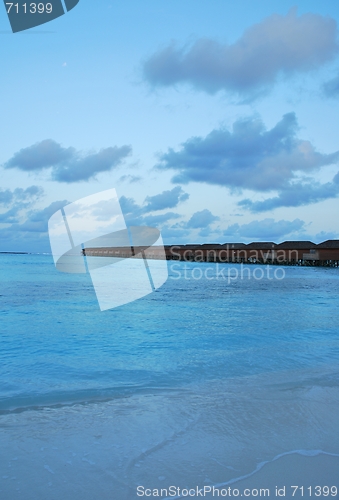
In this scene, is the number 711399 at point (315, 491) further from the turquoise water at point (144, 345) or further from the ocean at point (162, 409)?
the turquoise water at point (144, 345)

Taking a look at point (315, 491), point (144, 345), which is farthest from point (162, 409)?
point (144, 345)

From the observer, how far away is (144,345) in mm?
8008

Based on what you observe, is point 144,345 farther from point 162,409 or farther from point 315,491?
point 315,491

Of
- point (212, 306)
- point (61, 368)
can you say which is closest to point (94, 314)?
point (212, 306)

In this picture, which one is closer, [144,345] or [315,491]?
[315,491]

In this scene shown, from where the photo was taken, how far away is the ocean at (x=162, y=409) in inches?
109

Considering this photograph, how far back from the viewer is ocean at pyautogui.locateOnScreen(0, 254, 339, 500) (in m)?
2.76

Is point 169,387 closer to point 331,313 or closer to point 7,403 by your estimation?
point 7,403

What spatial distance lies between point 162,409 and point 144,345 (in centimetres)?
390

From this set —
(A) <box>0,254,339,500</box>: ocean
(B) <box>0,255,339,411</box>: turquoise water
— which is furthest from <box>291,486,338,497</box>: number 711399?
(B) <box>0,255,339,411</box>: turquoise water

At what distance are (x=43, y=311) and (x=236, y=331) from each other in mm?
6723

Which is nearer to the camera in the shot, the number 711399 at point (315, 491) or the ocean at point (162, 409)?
the number 711399 at point (315, 491)

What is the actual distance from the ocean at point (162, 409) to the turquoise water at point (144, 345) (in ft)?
0.12

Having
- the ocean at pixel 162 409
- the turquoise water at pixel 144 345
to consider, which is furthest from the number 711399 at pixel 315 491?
the turquoise water at pixel 144 345
